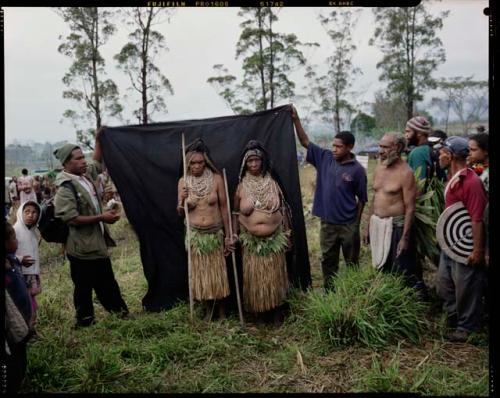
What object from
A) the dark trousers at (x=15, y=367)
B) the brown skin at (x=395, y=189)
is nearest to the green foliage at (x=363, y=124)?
the brown skin at (x=395, y=189)

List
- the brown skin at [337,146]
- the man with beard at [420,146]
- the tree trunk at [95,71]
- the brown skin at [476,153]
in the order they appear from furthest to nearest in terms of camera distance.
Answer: the tree trunk at [95,71], the man with beard at [420,146], the brown skin at [337,146], the brown skin at [476,153]

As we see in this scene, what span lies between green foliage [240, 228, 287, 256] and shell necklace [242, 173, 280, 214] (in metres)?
0.25

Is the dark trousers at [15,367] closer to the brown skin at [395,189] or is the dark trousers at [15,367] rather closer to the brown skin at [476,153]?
the brown skin at [395,189]

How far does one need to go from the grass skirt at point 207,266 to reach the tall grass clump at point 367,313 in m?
0.87

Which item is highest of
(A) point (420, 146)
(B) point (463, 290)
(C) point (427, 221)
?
(A) point (420, 146)

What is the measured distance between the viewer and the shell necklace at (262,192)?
3863 millimetres

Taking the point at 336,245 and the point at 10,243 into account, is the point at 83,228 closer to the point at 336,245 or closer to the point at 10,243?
the point at 10,243

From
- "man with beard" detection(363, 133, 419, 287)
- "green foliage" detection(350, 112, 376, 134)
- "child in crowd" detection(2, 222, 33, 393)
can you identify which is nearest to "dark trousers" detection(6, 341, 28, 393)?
"child in crowd" detection(2, 222, 33, 393)

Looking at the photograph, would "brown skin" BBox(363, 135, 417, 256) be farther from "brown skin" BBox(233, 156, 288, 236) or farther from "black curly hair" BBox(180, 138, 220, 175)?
"black curly hair" BBox(180, 138, 220, 175)

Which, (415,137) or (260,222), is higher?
(415,137)

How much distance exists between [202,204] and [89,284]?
131 centimetres

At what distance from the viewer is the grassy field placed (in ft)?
9.50

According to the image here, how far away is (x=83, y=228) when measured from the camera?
378cm

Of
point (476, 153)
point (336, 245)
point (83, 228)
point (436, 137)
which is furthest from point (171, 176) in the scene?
point (436, 137)
